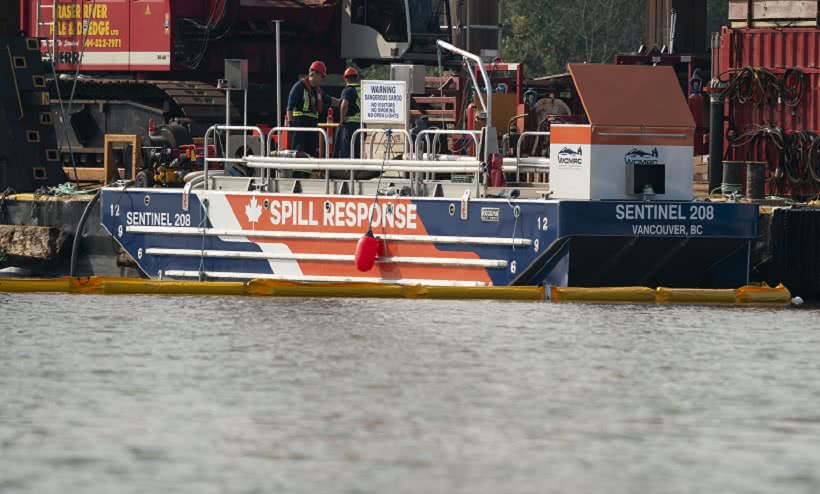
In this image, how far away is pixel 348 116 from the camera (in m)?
19.3

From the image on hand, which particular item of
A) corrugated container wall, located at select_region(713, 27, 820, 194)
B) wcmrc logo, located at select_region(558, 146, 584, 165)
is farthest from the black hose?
corrugated container wall, located at select_region(713, 27, 820, 194)

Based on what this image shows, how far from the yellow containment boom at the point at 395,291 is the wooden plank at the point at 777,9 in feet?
25.1

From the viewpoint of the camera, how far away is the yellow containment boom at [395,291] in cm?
1664

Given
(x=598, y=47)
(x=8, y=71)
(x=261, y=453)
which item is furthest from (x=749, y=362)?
(x=598, y=47)

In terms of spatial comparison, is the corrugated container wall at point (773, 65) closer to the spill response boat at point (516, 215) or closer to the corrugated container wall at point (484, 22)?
the spill response boat at point (516, 215)

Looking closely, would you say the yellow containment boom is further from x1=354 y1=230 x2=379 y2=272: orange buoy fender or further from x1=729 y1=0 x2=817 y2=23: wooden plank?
x1=729 y1=0 x2=817 y2=23: wooden plank

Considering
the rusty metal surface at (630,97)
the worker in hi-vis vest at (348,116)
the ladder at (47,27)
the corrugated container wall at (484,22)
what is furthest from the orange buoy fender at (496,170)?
the corrugated container wall at (484,22)

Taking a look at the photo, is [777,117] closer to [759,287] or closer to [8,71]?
[759,287]

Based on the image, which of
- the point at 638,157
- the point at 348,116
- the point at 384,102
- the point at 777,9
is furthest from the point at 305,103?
the point at 777,9

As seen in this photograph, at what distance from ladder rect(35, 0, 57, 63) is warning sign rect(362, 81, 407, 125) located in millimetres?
9348

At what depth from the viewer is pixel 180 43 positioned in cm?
2611

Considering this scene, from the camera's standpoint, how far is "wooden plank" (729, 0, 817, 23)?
24062 millimetres

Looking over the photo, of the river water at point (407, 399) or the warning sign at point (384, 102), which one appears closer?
the river water at point (407, 399)

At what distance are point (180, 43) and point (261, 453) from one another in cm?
1717
